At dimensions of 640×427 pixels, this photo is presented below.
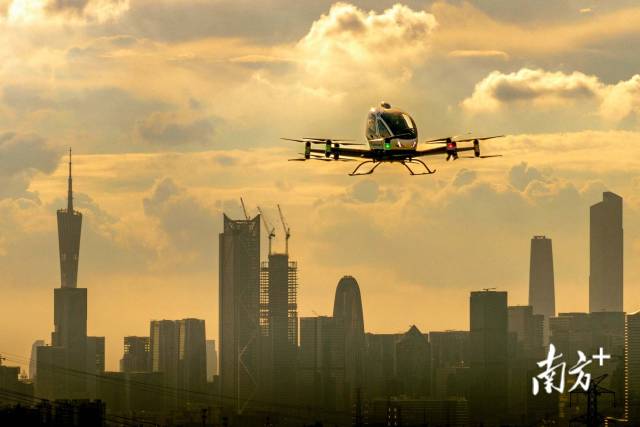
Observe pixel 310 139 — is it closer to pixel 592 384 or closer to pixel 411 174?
pixel 411 174

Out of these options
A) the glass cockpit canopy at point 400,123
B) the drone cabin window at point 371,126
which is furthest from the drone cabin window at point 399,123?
the drone cabin window at point 371,126

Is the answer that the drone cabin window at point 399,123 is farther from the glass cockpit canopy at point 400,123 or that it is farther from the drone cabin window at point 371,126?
the drone cabin window at point 371,126

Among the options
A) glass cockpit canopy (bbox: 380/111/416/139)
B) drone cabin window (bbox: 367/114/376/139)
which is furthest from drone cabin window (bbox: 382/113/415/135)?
drone cabin window (bbox: 367/114/376/139)

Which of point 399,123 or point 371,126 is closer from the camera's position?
point 399,123

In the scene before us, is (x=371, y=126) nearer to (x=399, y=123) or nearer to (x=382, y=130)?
(x=382, y=130)

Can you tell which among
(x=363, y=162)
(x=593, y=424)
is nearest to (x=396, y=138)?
(x=363, y=162)

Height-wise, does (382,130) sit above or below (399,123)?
below

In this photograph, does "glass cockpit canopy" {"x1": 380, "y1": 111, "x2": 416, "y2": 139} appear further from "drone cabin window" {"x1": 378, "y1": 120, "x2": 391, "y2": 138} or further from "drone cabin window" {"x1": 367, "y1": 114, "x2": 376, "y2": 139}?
"drone cabin window" {"x1": 367, "y1": 114, "x2": 376, "y2": 139}

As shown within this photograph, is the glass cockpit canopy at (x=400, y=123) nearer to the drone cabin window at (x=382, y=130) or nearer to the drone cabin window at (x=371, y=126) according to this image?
the drone cabin window at (x=382, y=130)

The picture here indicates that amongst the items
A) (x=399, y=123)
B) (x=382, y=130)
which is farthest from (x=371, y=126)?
(x=399, y=123)

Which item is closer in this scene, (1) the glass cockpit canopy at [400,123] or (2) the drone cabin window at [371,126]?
(1) the glass cockpit canopy at [400,123]

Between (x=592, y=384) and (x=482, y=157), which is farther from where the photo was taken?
(x=592, y=384)
